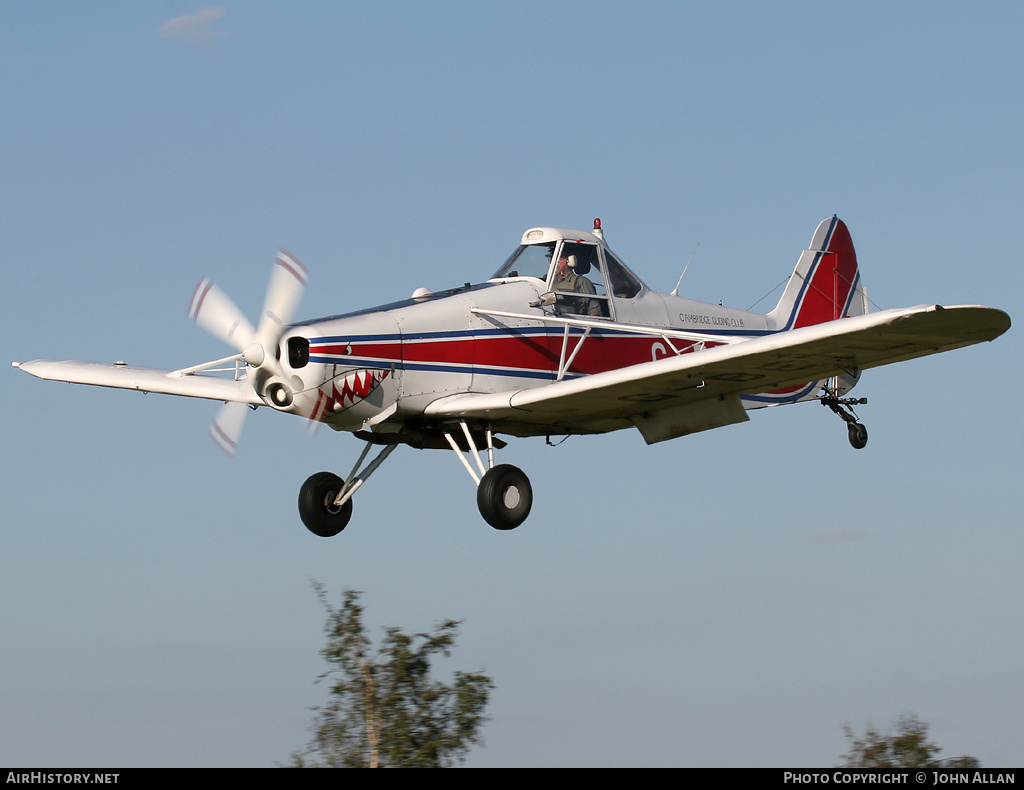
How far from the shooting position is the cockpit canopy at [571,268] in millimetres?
14945

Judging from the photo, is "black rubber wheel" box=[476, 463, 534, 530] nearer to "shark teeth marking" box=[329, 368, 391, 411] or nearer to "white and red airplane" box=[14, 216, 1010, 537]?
"white and red airplane" box=[14, 216, 1010, 537]

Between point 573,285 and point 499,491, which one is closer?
point 499,491

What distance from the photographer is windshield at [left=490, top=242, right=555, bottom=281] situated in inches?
591

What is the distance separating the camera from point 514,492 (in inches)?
547

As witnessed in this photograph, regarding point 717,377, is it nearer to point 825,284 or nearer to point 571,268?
point 571,268

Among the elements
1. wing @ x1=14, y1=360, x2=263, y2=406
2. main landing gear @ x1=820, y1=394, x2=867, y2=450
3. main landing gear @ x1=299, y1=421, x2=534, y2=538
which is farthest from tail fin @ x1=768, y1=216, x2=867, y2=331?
wing @ x1=14, y1=360, x2=263, y2=406

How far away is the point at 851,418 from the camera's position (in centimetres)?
1822

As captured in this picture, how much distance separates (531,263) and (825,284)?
5.92 m

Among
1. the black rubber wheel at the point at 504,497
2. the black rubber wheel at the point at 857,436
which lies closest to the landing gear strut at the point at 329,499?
the black rubber wheel at the point at 504,497

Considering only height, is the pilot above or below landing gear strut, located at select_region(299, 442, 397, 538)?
above

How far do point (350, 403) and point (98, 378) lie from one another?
4410mm

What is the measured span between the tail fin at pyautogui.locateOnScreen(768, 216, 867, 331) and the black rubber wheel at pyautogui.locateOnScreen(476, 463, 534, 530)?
5946 mm

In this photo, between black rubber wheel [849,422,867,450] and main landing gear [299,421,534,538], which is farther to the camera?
black rubber wheel [849,422,867,450]

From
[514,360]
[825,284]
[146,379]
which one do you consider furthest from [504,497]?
[825,284]
